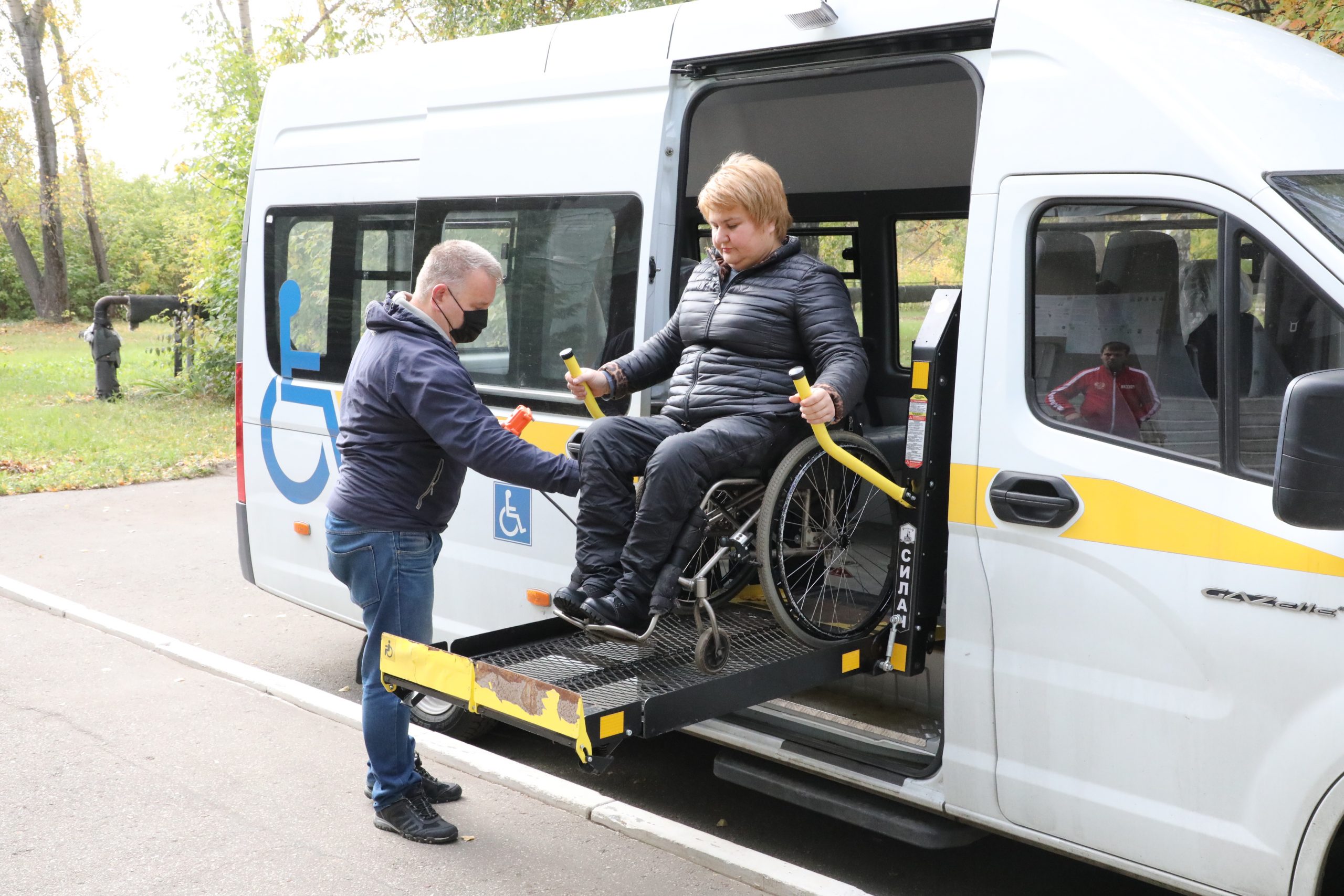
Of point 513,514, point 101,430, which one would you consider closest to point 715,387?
point 513,514

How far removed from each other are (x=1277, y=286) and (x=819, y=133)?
3.63 metres

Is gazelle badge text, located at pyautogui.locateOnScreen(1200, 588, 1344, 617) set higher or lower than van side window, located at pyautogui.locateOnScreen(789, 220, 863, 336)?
lower

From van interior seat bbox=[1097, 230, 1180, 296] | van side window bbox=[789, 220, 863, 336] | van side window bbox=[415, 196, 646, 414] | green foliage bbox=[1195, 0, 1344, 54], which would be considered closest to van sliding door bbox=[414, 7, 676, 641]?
van side window bbox=[415, 196, 646, 414]

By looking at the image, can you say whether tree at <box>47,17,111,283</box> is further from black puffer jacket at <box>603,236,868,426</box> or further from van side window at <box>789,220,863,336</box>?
black puffer jacket at <box>603,236,868,426</box>

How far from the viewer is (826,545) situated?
3.84 meters

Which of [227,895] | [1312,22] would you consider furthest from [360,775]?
[1312,22]

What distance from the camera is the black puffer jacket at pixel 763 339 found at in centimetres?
380

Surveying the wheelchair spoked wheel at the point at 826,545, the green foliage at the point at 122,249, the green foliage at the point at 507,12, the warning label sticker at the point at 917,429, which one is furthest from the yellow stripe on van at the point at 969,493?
the green foliage at the point at 122,249

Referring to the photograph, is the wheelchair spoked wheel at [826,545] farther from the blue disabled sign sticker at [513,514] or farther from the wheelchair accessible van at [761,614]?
the blue disabled sign sticker at [513,514]

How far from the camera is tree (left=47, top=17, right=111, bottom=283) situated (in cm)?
3353

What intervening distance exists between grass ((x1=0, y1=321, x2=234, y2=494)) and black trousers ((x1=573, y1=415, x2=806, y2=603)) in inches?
349

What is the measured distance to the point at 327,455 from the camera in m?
5.41

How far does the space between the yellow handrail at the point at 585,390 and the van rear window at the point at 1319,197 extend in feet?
6.81

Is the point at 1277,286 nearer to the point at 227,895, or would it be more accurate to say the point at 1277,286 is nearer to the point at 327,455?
the point at 227,895
